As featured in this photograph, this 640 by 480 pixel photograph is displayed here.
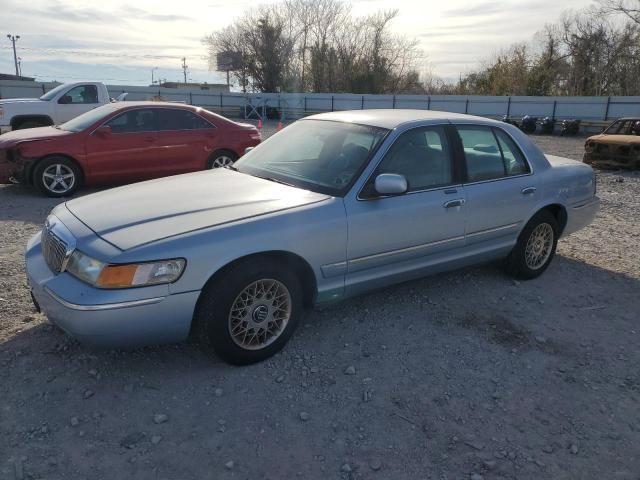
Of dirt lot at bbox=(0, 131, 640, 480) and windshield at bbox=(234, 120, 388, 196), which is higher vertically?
windshield at bbox=(234, 120, 388, 196)

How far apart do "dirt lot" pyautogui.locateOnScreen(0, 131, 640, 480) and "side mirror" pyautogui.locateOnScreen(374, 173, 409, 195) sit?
107 centimetres

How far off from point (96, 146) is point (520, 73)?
4209cm

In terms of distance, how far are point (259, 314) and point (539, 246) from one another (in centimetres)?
306

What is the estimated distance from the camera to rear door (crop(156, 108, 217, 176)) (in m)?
8.46

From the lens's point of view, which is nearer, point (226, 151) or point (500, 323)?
point (500, 323)

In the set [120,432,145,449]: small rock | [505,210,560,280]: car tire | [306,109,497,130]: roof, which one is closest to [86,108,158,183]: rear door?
[306,109,497,130]: roof

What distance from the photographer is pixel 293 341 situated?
371 centimetres

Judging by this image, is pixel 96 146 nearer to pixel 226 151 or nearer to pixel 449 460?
pixel 226 151

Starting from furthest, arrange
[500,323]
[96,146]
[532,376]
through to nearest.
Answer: [96,146] < [500,323] < [532,376]

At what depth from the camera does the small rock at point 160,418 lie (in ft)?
9.29

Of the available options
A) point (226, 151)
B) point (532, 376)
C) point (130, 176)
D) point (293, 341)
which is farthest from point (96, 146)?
point (532, 376)

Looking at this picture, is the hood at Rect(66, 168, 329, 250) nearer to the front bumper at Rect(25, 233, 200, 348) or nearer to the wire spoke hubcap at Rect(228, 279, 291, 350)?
the front bumper at Rect(25, 233, 200, 348)

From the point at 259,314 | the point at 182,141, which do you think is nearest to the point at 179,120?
the point at 182,141

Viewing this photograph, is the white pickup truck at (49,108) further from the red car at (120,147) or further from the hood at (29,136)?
the hood at (29,136)
